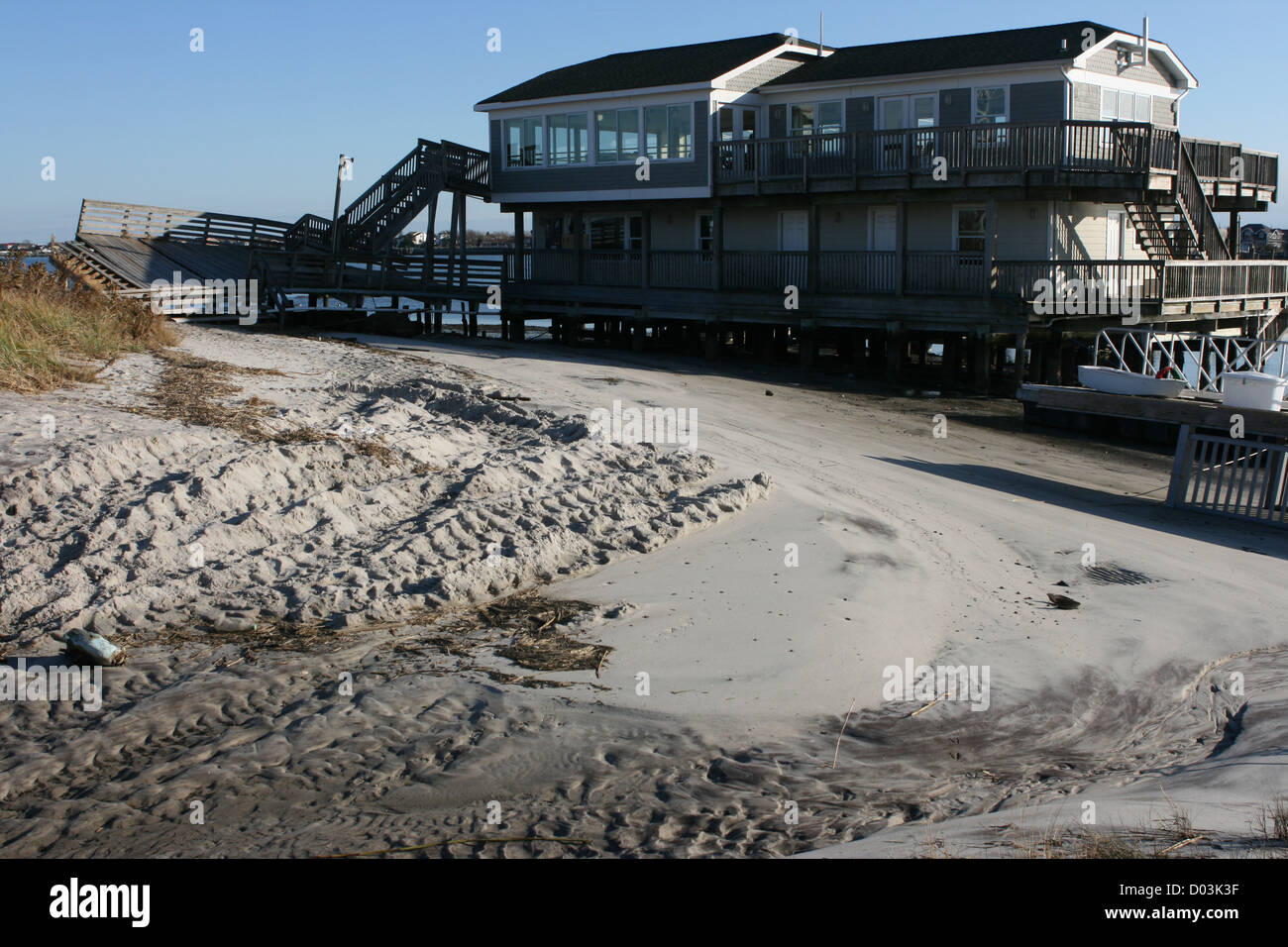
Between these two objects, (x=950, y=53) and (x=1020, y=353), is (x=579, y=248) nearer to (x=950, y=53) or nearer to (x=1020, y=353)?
(x=950, y=53)

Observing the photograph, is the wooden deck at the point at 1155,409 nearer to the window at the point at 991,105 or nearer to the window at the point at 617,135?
the window at the point at 991,105

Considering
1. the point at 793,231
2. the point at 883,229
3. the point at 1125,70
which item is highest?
the point at 1125,70

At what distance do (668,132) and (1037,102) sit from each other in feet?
31.8

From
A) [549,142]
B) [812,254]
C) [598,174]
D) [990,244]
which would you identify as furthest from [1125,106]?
[549,142]

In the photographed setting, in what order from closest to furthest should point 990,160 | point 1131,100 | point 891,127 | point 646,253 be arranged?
point 990,160 < point 1131,100 < point 891,127 < point 646,253

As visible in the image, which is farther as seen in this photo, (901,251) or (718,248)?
(718,248)

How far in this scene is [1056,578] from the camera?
37.9 feet

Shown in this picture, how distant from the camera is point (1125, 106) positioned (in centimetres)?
2758

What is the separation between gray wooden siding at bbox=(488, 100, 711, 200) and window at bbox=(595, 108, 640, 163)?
262 mm

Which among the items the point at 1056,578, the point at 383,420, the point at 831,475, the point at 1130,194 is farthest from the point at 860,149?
the point at 1056,578

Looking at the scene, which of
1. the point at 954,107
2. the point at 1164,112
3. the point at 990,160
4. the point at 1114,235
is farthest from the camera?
the point at 1164,112

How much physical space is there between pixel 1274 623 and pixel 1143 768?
421 centimetres

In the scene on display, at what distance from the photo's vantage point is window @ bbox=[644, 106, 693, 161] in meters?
30.2
